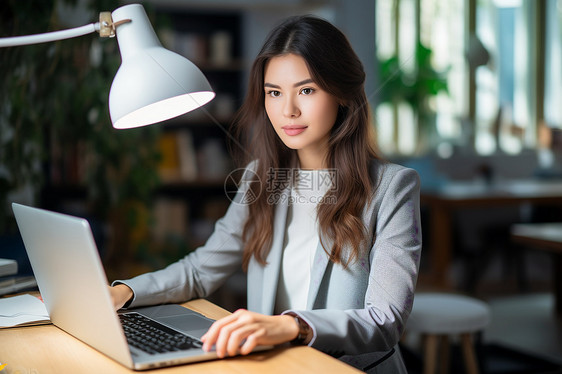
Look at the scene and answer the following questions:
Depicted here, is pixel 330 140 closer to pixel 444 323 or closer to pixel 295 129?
pixel 295 129

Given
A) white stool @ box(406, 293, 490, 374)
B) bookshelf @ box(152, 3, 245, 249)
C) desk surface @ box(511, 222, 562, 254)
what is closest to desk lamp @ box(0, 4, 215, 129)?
white stool @ box(406, 293, 490, 374)

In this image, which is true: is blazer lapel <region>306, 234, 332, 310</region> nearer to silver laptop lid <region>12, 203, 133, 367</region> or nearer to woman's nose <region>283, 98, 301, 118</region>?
woman's nose <region>283, 98, 301, 118</region>

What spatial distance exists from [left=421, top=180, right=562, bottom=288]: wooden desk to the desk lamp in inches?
144

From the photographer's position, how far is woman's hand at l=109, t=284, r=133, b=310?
1.29m

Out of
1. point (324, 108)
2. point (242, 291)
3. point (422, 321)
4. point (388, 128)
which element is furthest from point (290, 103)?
point (388, 128)

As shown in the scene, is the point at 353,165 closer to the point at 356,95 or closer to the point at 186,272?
the point at 356,95

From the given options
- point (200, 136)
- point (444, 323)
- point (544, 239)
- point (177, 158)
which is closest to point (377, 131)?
point (444, 323)

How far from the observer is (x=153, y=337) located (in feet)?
3.51

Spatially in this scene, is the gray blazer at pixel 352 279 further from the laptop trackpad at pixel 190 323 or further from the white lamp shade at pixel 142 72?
the white lamp shade at pixel 142 72

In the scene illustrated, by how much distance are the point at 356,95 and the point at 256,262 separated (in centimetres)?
45

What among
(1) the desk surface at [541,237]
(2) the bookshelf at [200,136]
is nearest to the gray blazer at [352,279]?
(1) the desk surface at [541,237]

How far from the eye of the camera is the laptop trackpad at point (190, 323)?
1.10 meters

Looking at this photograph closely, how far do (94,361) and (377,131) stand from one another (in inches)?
36.1

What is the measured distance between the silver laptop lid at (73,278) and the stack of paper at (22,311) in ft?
0.18
